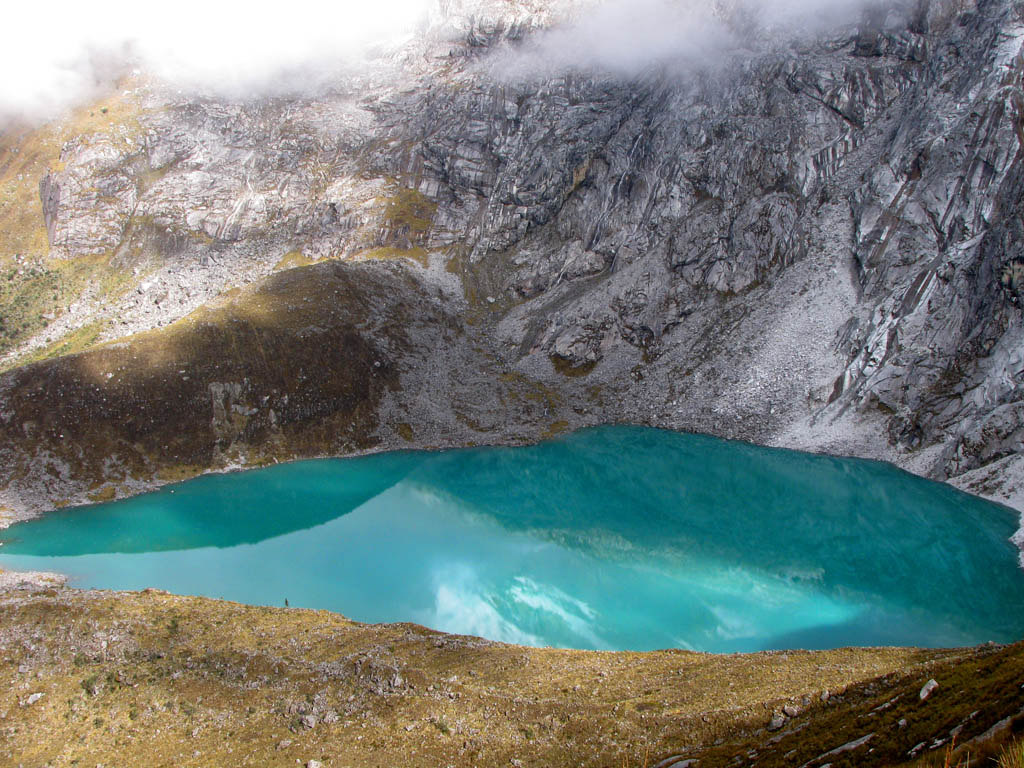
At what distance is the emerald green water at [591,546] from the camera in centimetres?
3753

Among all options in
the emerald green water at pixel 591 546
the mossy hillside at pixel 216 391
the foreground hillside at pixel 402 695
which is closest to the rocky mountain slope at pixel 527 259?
the mossy hillside at pixel 216 391

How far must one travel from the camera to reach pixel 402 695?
2183cm

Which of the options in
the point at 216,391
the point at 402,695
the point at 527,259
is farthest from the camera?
the point at 527,259

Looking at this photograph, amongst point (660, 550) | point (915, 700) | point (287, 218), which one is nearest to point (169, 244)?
point (287, 218)

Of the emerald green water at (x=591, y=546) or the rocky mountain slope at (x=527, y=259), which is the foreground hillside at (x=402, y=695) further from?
the rocky mountain slope at (x=527, y=259)

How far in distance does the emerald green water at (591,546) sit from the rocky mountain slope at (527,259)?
20.7 ft

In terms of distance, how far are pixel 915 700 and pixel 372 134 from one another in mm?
145792

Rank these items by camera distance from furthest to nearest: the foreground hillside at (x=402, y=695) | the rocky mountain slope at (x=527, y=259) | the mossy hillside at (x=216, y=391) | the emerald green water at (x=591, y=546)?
the rocky mountain slope at (x=527, y=259) → the mossy hillside at (x=216, y=391) → the emerald green water at (x=591, y=546) → the foreground hillside at (x=402, y=695)

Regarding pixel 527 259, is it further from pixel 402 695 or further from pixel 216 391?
pixel 402 695

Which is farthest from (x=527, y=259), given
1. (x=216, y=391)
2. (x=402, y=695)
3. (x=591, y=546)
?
(x=402, y=695)

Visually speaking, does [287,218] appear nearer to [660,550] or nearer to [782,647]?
[660,550]

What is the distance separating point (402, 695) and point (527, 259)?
99150 mm

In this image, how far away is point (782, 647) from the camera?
33344 mm

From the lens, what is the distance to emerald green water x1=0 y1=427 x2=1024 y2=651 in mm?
37531
